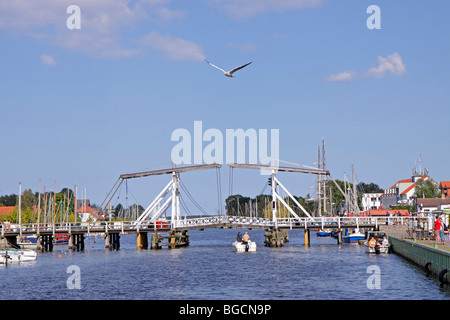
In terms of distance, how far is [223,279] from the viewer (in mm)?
40875

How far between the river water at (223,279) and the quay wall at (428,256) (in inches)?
24.2

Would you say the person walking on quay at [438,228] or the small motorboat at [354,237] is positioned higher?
the person walking on quay at [438,228]

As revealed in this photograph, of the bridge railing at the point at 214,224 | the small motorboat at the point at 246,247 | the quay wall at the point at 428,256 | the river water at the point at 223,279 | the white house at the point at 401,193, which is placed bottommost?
the river water at the point at 223,279

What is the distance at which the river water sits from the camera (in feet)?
110

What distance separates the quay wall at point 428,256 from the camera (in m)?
33.8

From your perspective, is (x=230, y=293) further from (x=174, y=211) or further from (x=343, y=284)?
(x=174, y=211)

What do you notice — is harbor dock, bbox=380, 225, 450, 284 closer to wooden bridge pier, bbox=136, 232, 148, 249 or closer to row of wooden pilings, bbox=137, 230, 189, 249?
row of wooden pilings, bbox=137, 230, 189, 249

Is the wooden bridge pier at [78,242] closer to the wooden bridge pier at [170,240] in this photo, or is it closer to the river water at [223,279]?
the wooden bridge pier at [170,240]

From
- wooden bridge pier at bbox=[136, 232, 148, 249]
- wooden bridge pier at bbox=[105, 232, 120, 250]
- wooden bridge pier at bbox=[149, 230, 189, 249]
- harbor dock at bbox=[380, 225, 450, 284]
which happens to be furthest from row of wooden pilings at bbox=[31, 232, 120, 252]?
harbor dock at bbox=[380, 225, 450, 284]

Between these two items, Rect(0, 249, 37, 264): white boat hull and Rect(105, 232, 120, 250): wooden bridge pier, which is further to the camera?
Rect(105, 232, 120, 250): wooden bridge pier

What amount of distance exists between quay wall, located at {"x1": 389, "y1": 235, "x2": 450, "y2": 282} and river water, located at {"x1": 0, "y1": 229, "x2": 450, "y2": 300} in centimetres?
61

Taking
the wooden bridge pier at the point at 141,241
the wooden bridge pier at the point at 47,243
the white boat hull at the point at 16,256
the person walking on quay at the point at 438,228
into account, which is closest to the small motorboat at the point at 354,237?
the wooden bridge pier at the point at 141,241

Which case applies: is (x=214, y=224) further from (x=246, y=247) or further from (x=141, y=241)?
(x=141, y=241)
